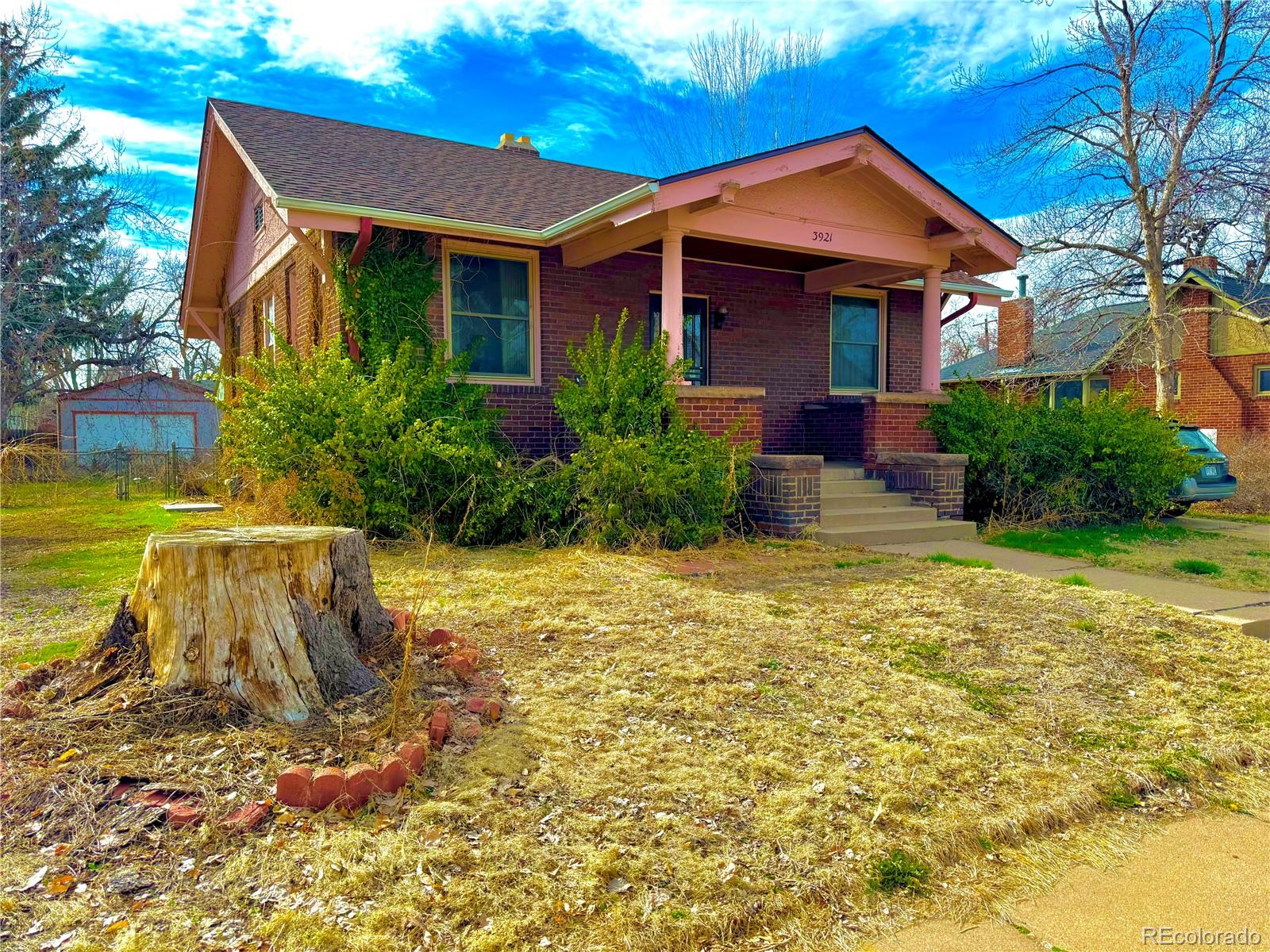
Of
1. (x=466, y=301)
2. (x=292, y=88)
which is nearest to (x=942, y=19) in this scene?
(x=466, y=301)

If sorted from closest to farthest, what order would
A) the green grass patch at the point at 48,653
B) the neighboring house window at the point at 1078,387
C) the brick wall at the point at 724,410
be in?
the green grass patch at the point at 48,653 < the brick wall at the point at 724,410 < the neighboring house window at the point at 1078,387

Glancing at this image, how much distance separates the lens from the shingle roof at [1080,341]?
762 inches

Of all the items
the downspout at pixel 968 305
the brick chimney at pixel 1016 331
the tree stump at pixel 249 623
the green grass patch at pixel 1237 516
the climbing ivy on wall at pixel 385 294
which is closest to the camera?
the tree stump at pixel 249 623

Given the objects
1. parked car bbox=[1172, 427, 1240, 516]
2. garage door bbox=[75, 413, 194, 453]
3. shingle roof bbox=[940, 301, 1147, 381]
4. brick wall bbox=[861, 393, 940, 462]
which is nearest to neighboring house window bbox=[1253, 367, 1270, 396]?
shingle roof bbox=[940, 301, 1147, 381]

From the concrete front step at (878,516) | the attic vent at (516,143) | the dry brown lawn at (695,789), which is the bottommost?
the dry brown lawn at (695,789)

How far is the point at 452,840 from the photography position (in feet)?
8.14

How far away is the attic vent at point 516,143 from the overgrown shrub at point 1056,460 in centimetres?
875

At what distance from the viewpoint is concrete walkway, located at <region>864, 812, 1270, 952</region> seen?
7.20ft

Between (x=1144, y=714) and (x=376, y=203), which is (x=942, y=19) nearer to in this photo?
(x=376, y=203)

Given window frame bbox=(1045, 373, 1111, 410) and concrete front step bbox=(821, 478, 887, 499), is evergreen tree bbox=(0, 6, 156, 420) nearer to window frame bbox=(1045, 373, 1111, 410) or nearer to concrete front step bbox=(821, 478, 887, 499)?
concrete front step bbox=(821, 478, 887, 499)

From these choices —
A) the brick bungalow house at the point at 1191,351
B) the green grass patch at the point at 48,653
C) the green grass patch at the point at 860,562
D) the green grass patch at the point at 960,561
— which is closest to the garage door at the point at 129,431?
the green grass patch at the point at 48,653

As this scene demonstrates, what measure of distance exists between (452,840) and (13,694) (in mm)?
2099

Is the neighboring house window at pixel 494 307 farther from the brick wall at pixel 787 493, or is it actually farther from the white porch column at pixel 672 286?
the brick wall at pixel 787 493

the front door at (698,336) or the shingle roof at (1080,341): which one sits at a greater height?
the shingle roof at (1080,341)
